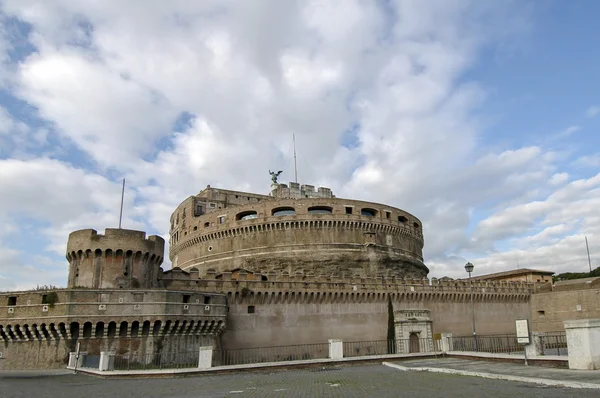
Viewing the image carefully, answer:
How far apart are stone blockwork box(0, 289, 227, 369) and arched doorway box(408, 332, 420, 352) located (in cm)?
1977

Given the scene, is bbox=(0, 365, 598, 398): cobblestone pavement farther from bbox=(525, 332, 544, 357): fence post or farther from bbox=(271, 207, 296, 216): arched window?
bbox=(271, 207, 296, 216): arched window

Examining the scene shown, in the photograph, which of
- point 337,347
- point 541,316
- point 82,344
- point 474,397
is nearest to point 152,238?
point 82,344

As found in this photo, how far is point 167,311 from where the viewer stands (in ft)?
84.5

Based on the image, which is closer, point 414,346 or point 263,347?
point 263,347

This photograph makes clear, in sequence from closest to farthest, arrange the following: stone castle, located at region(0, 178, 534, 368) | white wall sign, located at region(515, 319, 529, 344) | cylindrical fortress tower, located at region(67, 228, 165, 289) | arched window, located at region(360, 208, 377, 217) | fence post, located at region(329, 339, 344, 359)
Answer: white wall sign, located at region(515, 319, 529, 344), fence post, located at region(329, 339, 344, 359), stone castle, located at region(0, 178, 534, 368), cylindrical fortress tower, located at region(67, 228, 165, 289), arched window, located at region(360, 208, 377, 217)

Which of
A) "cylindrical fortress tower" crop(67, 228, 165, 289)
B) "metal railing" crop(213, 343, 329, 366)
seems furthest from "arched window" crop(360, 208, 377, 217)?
"cylindrical fortress tower" crop(67, 228, 165, 289)

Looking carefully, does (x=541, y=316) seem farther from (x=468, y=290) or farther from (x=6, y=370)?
(x=6, y=370)

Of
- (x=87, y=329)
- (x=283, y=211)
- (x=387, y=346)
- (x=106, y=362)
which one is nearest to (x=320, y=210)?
(x=283, y=211)

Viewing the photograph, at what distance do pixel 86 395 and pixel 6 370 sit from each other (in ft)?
43.4

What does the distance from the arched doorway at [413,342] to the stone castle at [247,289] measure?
686 millimetres

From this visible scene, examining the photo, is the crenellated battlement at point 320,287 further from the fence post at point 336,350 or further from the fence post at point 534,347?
the fence post at point 534,347

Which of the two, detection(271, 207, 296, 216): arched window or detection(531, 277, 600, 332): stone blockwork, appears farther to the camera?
detection(271, 207, 296, 216): arched window

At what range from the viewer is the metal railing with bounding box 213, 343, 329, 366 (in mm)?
32338

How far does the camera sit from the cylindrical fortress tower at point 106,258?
90.9ft
